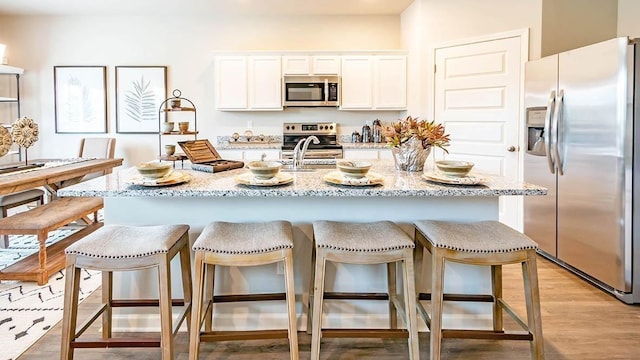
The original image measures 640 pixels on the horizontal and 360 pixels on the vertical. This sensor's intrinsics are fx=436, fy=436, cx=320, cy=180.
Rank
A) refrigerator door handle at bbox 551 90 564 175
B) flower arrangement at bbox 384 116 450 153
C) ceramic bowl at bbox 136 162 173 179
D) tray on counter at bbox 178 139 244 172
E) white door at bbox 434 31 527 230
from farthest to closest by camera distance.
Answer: white door at bbox 434 31 527 230 → refrigerator door handle at bbox 551 90 564 175 → tray on counter at bbox 178 139 244 172 → flower arrangement at bbox 384 116 450 153 → ceramic bowl at bbox 136 162 173 179

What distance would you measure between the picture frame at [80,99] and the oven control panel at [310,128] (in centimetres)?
242

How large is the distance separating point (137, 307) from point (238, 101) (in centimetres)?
339

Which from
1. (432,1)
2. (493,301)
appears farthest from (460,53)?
(493,301)

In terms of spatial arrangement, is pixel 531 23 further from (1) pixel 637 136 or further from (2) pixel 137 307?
(2) pixel 137 307

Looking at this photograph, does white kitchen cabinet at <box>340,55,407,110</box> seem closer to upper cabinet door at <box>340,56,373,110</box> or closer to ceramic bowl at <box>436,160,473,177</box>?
upper cabinet door at <box>340,56,373,110</box>

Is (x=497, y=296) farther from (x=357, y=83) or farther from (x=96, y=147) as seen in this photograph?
(x=96, y=147)

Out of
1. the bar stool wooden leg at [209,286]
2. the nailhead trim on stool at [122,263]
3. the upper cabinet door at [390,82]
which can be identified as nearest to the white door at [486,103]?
the upper cabinet door at [390,82]

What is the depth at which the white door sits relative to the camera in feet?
13.4

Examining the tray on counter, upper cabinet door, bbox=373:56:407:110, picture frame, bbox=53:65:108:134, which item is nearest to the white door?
upper cabinet door, bbox=373:56:407:110

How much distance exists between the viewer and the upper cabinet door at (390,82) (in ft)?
17.1

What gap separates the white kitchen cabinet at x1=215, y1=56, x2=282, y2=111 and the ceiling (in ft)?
2.00

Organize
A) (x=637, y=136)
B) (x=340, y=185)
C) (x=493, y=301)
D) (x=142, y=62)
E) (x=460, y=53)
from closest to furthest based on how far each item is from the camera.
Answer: (x=340, y=185), (x=493, y=301), (x=637, y=136), (x=460, y=53), (x=142, y=62)

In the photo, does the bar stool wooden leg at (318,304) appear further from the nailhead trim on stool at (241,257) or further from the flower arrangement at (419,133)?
the flower arrangement at (419,133)

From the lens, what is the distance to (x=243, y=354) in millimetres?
2154
